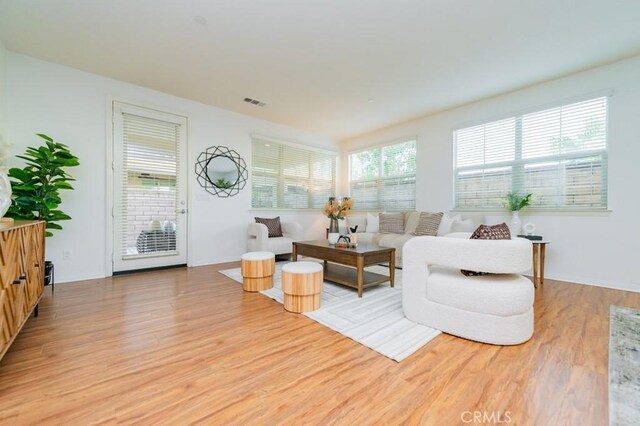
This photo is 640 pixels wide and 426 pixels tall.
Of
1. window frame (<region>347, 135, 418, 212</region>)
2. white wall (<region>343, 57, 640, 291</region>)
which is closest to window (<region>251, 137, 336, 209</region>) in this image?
window frame (<region>347, 135, 418, 212</region>)

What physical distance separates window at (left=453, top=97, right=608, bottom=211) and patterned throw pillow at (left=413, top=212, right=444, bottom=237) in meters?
0.55

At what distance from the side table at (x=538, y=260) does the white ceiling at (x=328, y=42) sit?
224cm

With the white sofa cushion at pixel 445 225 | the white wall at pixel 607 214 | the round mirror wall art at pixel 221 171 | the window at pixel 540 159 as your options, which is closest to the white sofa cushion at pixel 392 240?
the white sofa cushion at pixel 445 225

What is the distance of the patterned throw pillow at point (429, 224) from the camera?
4.36 metres

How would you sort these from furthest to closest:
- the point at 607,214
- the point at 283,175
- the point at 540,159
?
1. the point at 283,175
2. the point at 540,159
3. the point at 607,214

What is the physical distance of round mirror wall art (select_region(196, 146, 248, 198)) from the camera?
460cm

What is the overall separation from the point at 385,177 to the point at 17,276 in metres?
5.46

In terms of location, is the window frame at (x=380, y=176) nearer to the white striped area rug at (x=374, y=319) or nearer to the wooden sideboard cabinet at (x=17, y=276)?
the white striped area rug at (x=374, y=319)

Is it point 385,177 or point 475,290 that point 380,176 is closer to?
point 385,177

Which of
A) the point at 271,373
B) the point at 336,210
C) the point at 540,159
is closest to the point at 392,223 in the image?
the point at 336,210

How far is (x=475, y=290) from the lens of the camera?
1.87m

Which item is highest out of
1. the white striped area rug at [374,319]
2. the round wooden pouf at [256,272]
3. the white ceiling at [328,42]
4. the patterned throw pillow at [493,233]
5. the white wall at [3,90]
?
the white ceiling at [328,42]

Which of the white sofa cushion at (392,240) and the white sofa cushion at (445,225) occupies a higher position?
the white sofa cushion at (445,225)

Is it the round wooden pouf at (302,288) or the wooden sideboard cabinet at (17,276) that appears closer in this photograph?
the wooden sideboard cabinet at (17,276)
